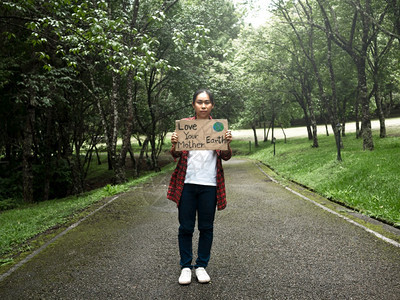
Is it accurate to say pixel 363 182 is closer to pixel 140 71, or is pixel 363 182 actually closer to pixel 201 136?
pixel 201 136

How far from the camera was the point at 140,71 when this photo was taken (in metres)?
8.11

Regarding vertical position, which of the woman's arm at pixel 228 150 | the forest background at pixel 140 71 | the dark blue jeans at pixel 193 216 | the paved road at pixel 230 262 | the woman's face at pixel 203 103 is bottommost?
the paved road at pixel 230 262

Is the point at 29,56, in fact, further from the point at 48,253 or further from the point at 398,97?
the point at 398,97

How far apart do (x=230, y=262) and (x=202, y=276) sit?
2.09ft

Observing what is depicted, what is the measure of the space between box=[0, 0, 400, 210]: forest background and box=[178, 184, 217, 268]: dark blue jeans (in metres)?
3.25

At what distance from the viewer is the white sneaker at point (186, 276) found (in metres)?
3.22

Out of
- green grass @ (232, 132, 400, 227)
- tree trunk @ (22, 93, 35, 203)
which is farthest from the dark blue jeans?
tree trunk @ (22, 93, 35, 203)

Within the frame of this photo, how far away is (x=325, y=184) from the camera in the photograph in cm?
872

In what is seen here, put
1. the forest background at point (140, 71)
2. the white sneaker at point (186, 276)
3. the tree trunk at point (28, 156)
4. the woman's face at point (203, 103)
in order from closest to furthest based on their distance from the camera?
the white sneaker at point (186, 276) → the woman's face at point (203, 103) → the forest background at point (140, 71) → the tree trunk at point (28, 156)

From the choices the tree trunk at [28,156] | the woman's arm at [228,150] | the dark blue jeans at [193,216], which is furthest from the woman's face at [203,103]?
the tree trunk at [28,156]

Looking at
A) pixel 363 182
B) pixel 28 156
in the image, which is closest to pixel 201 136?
pixel 363 182

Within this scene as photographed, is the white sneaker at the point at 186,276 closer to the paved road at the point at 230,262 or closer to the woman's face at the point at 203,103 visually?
the paved road at the point at 230,262

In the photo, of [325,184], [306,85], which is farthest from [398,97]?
[325,184]

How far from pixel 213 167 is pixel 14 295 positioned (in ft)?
8.06
